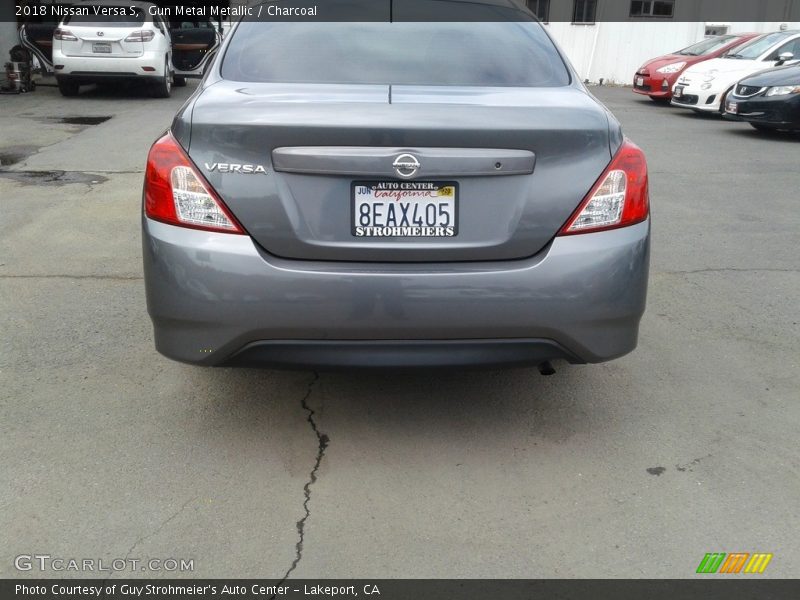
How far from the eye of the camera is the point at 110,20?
1527 centimetres

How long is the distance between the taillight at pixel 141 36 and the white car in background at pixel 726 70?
30.9 ft

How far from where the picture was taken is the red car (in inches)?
674

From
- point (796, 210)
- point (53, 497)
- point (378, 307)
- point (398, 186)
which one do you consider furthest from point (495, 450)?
point (796, 210)

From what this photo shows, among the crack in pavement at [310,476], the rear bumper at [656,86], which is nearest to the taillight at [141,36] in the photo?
the rear bumper at [656,86]

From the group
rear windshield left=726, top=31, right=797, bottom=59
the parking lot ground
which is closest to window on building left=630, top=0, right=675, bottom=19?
rear windshield left=726, top=31, right=797, bottom=59

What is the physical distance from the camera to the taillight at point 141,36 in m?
15.1

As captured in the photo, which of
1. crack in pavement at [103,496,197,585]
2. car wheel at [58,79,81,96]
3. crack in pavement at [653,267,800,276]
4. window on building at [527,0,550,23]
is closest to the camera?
crack in pavement at [103,496,197,585]

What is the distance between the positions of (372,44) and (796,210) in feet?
17.8

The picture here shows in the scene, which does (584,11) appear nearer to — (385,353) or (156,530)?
(385,353)

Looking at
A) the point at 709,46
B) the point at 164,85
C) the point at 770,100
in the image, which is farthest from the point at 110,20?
the point at 709,46

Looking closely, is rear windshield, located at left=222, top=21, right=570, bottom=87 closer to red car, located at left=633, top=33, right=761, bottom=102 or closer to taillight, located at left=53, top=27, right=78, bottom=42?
taillight, located at left=53, top=27, right=78, bottom=42

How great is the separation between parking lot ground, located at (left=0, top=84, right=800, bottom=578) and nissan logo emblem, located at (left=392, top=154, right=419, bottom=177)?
2.36ft

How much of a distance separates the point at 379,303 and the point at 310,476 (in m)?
0.74

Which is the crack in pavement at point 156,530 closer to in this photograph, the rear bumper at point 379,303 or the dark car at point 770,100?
the rear bumper at point 379,303
